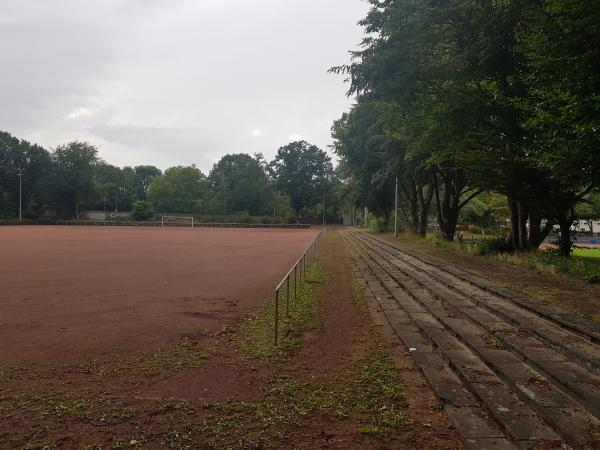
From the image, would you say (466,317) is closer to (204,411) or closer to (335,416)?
(335,416)

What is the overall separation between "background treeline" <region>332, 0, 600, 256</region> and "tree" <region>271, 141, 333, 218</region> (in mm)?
70739

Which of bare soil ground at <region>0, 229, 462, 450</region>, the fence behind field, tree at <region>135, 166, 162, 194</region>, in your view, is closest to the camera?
bare soil ground at <region>0, 229, 462, 450</region>

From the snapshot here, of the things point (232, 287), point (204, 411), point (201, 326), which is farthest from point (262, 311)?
point (204, 411)

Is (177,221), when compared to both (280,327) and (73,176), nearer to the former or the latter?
(73,176)

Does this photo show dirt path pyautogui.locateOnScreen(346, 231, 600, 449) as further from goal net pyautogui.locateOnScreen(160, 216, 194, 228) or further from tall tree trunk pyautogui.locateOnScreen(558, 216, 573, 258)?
goal net pyautogui.locateOnScreen(160, 216, 194, 228)

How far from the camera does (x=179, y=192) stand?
85812 mm

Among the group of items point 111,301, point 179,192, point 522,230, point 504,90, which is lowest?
point 111,301

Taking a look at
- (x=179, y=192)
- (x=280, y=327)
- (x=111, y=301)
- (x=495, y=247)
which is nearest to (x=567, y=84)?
(x=280, y=327)

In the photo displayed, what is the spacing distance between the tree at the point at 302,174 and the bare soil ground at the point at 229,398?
275 ft

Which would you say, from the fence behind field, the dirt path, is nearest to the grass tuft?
the dirt path

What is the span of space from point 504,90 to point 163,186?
80415 millimetres

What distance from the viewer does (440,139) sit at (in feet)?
47.8

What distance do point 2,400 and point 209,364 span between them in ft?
6.91

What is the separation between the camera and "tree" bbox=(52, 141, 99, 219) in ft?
257
